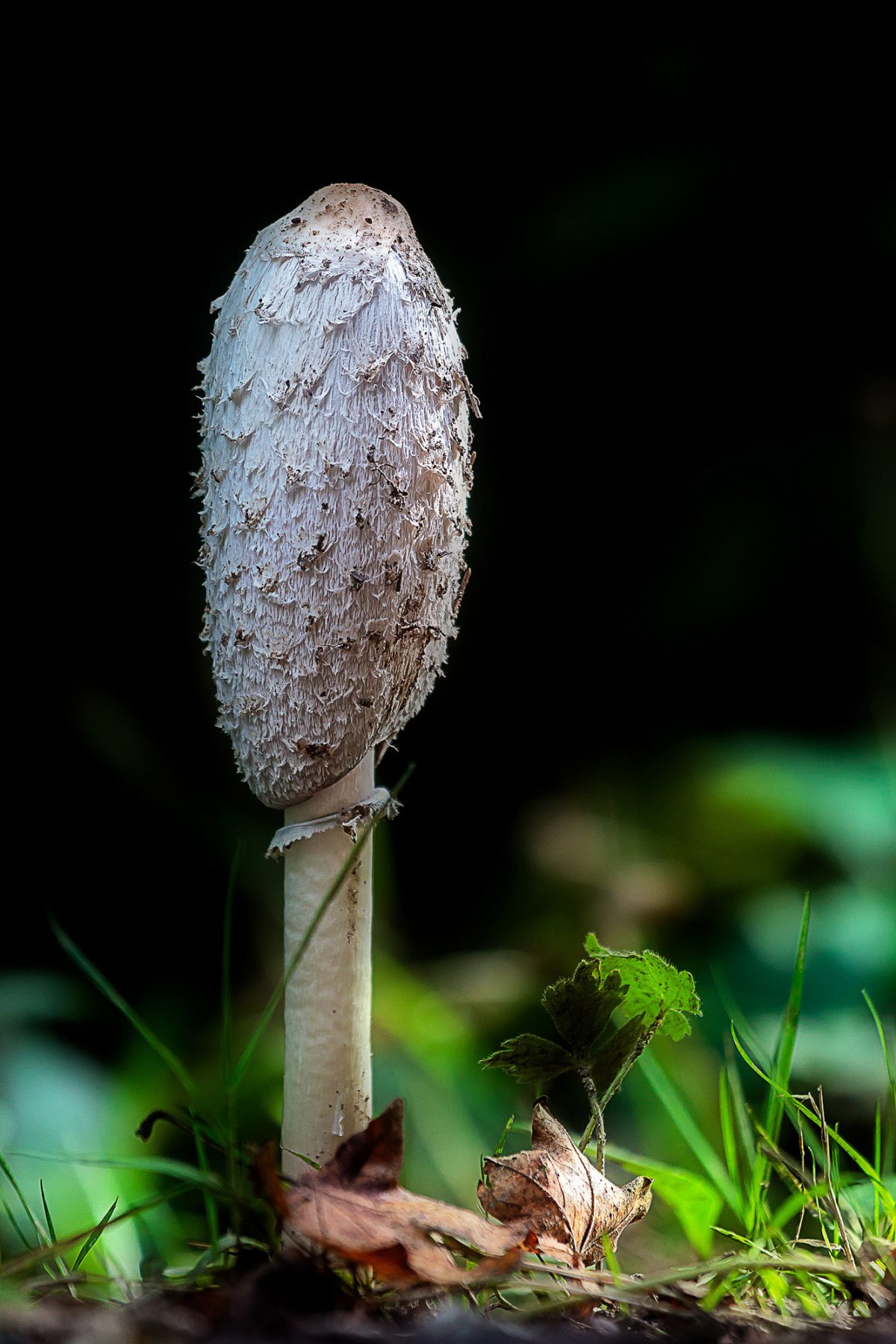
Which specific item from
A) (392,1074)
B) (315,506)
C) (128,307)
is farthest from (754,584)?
(315,506)

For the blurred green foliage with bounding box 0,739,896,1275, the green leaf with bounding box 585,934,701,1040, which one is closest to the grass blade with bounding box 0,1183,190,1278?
the green leaf with bounding box 585,934,701,1040

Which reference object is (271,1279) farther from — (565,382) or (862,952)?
(565,382)

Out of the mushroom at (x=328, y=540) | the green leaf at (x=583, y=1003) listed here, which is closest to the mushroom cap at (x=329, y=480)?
the mushroom at (x=328, y=540)

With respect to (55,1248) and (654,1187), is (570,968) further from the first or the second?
(55,1248)

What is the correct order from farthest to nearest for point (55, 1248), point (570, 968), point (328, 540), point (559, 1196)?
point (570, 968)
point (328, 540)
point (559, 1196)
point (55, 1248)

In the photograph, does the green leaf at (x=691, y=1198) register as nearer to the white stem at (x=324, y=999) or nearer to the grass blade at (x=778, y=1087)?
the grass blade at (x=778, y=1087)

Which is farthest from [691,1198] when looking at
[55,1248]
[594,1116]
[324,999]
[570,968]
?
[570,968]

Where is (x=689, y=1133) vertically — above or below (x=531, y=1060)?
below
